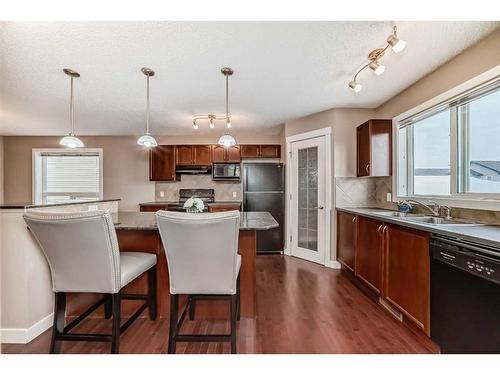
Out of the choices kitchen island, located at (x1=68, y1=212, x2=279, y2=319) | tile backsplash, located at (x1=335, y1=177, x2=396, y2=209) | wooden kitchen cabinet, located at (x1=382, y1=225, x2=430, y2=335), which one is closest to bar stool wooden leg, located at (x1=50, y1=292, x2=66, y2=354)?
kitchen island, located at (x1=68, y1=212, x2=279, y2=319)

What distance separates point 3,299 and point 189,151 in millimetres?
3622

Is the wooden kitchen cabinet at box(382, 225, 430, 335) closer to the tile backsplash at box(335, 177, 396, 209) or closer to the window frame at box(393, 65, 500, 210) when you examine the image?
the window frame at box(393, 65, 500, 210)

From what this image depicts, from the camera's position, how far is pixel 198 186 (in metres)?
5.23

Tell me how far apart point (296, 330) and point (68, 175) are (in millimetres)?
5681

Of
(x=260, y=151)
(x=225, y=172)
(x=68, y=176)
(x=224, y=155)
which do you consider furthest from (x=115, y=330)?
(x=68, y=176)

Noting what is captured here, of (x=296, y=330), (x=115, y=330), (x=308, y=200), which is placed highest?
(x=308, y=200)

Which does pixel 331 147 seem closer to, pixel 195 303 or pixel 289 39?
pixel 289 39

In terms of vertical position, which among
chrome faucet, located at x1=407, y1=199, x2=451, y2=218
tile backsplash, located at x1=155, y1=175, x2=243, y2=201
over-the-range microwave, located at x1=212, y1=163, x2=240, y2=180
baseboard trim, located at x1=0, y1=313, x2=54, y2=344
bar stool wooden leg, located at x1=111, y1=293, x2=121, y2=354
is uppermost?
over-the-range microwave, located at x1=212, y1=163, x2=240, y2=180

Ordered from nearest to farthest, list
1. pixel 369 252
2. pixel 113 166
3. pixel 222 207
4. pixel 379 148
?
1. pixel 369 252
2. pixel 379 148
3. pixel 222 207
4. pixel 113 166

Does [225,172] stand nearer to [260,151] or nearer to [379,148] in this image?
[260,151]

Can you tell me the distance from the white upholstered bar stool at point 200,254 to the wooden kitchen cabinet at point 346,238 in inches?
74.8

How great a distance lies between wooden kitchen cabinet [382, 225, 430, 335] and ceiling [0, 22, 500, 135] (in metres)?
1.57

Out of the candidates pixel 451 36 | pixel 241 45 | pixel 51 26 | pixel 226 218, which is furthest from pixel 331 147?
pixel 51 26

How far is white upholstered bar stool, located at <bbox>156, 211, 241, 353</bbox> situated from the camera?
56.7 inches
